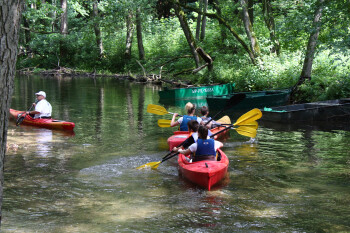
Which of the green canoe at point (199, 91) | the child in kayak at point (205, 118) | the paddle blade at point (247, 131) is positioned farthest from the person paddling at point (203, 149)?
the green canoe at point (199, 91)

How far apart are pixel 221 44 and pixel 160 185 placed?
2457cm

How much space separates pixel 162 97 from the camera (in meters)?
21.0

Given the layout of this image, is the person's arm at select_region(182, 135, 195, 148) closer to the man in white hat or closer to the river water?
the river water

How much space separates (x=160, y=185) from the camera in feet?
25.5

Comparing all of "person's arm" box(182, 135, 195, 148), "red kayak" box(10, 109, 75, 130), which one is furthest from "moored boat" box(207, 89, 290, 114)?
"person's arm" box(182, 135, 195, 148)

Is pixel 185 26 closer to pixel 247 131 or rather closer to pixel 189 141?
pixel 247 131

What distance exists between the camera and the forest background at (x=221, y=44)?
52.6 ft

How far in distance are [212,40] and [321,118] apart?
18939 millimetres

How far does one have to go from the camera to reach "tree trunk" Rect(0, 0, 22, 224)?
113 inches

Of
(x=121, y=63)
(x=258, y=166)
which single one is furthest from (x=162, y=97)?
(x=121, y=63)

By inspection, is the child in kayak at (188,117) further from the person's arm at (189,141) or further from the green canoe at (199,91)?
the green canoe at (199,91)

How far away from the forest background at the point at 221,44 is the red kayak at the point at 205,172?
284 inches

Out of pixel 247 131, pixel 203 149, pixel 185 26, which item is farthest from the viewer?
pixel 185 26

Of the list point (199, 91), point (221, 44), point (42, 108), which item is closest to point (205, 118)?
point (42, 108)
